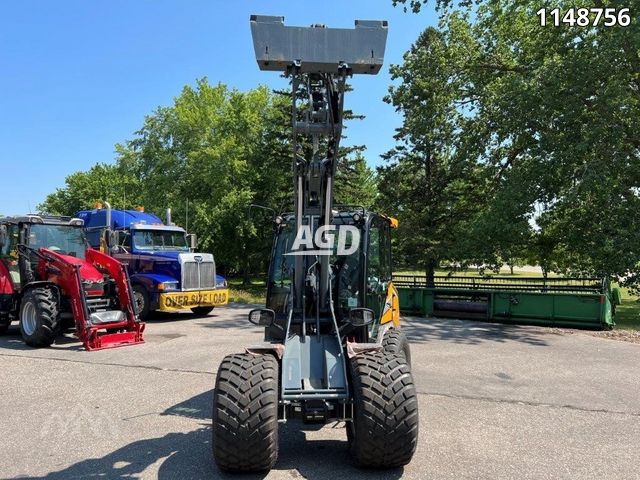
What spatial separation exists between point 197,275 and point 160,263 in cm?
110

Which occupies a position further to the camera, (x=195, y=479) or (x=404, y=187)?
(x=404, y=187)

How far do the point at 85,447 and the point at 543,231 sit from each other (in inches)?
677

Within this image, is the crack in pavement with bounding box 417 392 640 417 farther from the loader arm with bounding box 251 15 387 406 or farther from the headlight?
the headlight

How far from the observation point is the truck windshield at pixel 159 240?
15500mm

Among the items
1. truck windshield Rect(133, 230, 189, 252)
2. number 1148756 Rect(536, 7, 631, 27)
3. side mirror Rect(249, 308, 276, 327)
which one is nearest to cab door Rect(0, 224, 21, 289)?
truck windshield Rect(133, 230, 189, 252)

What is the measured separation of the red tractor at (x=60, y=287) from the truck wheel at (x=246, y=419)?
705cm

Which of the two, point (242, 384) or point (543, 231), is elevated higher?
point (543, 231)

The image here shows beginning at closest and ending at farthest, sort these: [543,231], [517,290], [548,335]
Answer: [548,335], [517,290], [543,231]

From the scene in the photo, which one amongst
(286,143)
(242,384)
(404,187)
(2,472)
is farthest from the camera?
(286,143)

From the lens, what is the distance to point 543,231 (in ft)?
60.7

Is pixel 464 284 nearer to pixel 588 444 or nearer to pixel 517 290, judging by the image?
pixel 517 290

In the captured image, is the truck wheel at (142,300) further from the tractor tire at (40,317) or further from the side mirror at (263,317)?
the side mirror at (263,317)

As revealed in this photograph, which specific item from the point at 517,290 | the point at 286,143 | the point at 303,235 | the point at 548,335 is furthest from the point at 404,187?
the point at 303,235

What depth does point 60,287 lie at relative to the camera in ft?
35.7
